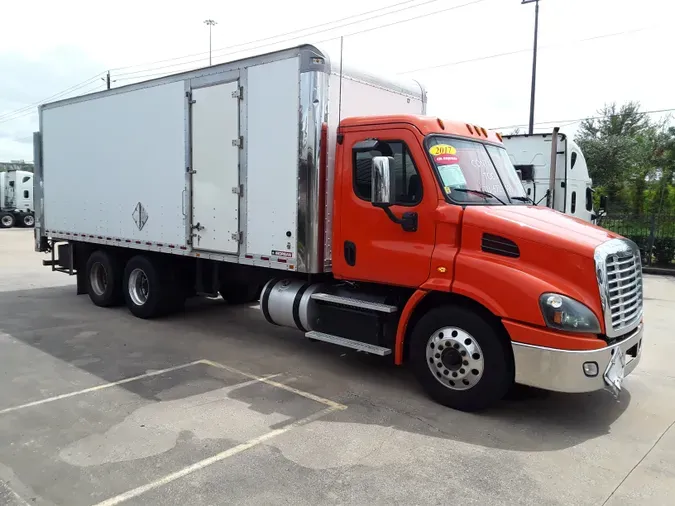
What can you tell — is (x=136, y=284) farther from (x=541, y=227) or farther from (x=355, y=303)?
(x=541, y=227)

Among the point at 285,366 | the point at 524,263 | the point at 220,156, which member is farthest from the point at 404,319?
the point at 220,156

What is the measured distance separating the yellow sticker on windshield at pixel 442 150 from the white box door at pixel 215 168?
2.73 meters

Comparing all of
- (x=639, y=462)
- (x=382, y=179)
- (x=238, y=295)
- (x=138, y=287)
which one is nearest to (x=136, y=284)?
(x=138, y=287)

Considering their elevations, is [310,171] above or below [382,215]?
above

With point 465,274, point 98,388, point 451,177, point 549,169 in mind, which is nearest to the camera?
point 465,274

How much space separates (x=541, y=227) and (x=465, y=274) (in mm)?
775

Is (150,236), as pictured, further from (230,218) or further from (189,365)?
(189,365)

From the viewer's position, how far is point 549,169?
12125mm

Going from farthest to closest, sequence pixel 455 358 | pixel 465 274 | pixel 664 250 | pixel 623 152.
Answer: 1. pixel 623 152
2. pixel 664 250
3. pixel 455 358
4. pixel 465 274

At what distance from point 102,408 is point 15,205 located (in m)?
35.6

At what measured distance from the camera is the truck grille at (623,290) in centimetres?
477

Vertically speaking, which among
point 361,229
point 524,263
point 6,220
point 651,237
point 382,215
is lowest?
point 6,220

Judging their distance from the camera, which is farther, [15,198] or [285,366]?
[15,198]

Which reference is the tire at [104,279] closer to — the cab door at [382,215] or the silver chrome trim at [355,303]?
the silver chrome trim at [355,303]
